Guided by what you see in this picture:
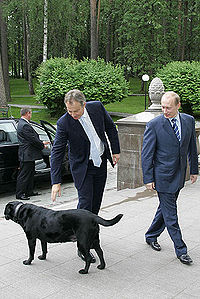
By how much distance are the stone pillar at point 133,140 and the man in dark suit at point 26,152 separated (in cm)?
166

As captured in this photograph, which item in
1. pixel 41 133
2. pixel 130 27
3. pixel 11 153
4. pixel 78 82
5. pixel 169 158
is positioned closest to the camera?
pixel 169 158

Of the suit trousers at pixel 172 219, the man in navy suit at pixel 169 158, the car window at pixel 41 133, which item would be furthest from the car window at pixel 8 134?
the suit trousers at pixel 172 219

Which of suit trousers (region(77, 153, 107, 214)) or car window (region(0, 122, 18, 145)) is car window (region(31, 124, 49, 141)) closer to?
car window (region(0, 122, 18, 145))

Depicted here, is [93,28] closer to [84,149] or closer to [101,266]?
[84,149]

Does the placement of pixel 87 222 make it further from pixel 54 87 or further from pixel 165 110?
pixel 54 87

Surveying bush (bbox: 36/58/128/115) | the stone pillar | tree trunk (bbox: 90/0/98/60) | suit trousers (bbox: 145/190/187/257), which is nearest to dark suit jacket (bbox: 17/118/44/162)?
Answer: the stone pillar

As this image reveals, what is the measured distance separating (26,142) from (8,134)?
23.9 inches

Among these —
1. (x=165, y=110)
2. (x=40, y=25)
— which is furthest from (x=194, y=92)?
(x=40, y=25)

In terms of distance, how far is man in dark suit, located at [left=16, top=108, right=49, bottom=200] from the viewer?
7.69 metres

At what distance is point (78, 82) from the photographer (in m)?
22.4

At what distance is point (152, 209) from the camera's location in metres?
6.02

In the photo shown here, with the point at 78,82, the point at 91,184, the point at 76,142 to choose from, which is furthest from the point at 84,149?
the point at 78,82

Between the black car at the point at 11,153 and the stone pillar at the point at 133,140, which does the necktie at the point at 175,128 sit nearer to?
the stone pillar at the point at 133,140

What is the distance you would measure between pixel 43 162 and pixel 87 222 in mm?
4944
